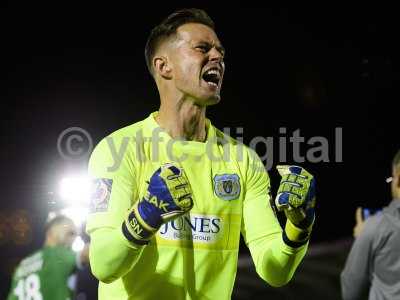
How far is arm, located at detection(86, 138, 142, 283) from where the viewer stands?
202 centimetres

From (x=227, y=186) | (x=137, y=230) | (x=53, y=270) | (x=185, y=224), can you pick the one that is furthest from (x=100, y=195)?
(x=53, y=270)

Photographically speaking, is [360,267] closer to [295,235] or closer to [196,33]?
[295,235]

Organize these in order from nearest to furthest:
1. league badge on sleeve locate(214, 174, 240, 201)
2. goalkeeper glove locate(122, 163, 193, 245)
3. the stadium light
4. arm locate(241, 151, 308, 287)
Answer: goalkeeper glove locate(122, 163, 193, 245), arm locate(241, 151, 308, 287), league badge on sleeve locate(214, 174, 240, 201), the stadium light

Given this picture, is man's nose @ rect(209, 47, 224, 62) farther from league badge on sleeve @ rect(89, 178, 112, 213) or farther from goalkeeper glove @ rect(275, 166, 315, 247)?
league badge on sleeve @ rect(89, 178, 112, 213)

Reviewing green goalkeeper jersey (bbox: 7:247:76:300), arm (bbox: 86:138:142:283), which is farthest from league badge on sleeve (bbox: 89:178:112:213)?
green goalkeeper jersey (bbox: 7:247:76:300)

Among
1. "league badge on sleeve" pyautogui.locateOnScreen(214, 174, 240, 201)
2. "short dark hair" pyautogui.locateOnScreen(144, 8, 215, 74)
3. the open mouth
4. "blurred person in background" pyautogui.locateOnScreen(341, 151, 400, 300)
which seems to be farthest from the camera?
"blurred person in background" pyautogui.locateOnScreen(341, 151, 400, 300)

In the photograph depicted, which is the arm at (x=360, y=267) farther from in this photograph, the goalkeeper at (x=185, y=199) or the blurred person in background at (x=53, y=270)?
the blurred person in background at (x=53, y=270)

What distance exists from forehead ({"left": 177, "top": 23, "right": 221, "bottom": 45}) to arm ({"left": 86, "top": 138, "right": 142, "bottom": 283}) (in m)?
0.72

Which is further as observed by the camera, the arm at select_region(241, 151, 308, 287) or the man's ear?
the man's ear

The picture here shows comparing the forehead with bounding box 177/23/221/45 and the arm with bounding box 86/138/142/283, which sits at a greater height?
the forehead with bounding box 177/23/221/45

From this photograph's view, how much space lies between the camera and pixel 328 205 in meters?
13.2

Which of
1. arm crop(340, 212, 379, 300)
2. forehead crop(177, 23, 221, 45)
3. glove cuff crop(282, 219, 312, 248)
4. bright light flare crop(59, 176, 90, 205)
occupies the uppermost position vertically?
forehead crop(177, 23, 221, 45)

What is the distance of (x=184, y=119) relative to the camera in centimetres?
268

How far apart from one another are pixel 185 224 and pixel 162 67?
0.92 metres
